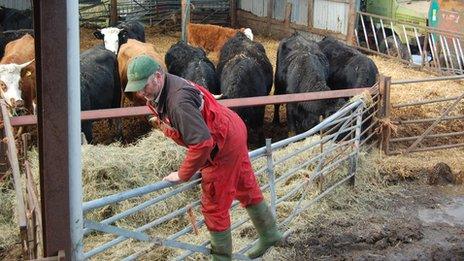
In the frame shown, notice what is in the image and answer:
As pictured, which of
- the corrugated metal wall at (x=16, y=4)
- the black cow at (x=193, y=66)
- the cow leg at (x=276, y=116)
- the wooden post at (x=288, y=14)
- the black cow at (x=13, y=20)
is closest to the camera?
the black cow at (x=193, y=66)

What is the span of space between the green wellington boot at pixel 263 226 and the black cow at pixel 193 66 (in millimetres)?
4984

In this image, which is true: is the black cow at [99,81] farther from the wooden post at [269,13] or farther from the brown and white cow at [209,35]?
the wooden post at [269,13]

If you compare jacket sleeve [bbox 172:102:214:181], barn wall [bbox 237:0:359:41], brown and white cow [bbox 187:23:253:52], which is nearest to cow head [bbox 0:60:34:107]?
jacket sleeve [bbox 172:102:214:181]

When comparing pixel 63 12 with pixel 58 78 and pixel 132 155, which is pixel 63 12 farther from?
pixel 132 155

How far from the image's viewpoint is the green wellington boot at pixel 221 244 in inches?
169

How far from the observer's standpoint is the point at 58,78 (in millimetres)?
3008

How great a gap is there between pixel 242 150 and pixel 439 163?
4468 mm

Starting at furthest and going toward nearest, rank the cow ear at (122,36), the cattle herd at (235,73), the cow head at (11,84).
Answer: the cow ear at (122,36)
the cattle herd at (235,73)
the cow head at (11,84)

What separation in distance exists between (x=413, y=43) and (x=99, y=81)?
27.8 ft

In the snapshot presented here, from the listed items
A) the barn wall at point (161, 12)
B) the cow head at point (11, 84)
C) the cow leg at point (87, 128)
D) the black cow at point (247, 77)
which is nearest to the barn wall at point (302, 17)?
the barn wall at point (161, 12)

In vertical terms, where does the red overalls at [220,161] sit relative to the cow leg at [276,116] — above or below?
above

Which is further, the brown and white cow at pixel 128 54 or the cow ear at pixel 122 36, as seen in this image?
the cow ear at pixel 122 36

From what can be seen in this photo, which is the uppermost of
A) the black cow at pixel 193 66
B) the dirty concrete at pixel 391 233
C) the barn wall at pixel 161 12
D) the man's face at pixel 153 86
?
the man's face at pixel 153 86

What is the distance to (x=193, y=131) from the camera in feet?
12.3
